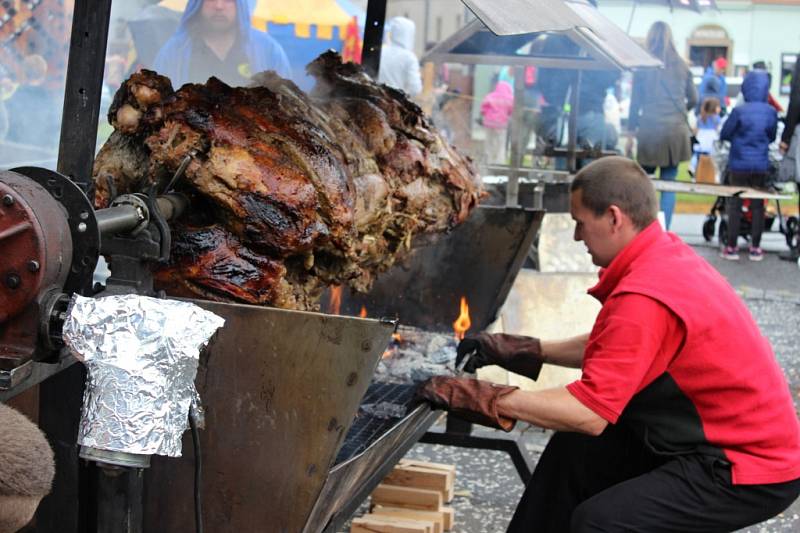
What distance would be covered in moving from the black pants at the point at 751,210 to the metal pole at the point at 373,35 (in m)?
6.40

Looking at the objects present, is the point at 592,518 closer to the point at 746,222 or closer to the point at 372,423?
the point at 372,423

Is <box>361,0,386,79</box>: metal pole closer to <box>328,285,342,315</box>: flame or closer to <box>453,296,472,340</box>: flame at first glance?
<box>328,285,342,315</box>: flame

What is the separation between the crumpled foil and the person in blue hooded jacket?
9.98 ft

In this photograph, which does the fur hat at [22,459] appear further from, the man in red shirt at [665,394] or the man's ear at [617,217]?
the man's ear at [617,217]

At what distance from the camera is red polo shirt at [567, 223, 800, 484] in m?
2.75

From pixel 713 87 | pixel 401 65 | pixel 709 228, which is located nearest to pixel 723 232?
pixel 709 228

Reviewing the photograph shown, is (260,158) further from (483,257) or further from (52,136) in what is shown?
(52,136)

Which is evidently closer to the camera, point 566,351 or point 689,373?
point 689,373

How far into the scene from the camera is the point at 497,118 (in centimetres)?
1231

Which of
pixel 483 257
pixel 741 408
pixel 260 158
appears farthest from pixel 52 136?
pixel 741 408

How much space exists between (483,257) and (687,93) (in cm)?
708

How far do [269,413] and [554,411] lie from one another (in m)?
0.93

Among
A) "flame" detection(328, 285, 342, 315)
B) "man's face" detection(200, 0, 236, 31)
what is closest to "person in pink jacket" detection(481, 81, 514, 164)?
"man's face" detection(200, 0, 236, 31)

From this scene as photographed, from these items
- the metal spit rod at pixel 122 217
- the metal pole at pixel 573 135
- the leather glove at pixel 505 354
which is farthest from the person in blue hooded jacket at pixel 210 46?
the metal pole at pixel 573 135
